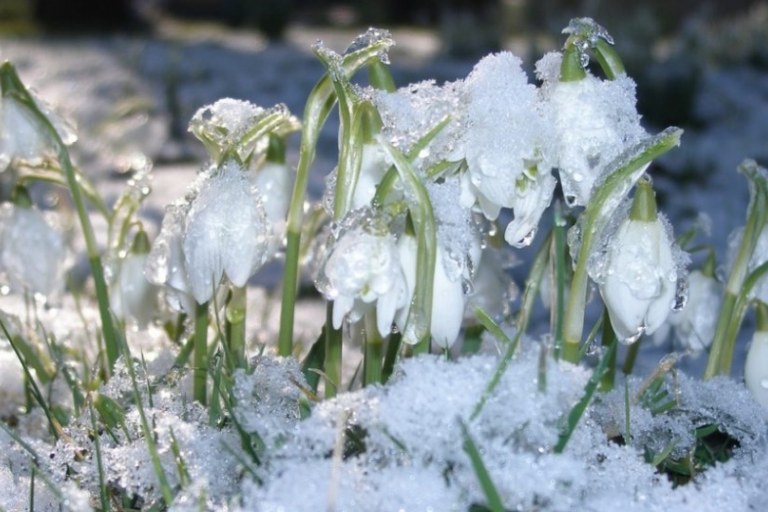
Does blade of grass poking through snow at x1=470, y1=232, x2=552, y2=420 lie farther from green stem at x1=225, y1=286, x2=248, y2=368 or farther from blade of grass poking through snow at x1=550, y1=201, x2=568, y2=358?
green stem at x1=225, y1=286, x2=248, y2=368

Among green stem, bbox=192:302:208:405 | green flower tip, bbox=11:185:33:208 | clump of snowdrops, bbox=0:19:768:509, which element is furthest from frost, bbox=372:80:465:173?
green flower tip, bbox=11:185:33:208

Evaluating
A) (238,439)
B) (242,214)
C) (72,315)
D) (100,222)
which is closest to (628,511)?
(238,439)

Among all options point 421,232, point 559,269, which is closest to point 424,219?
point 421,232

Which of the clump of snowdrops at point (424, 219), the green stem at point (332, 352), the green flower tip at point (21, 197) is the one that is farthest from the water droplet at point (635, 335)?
the green flower tip at point (21, 197)

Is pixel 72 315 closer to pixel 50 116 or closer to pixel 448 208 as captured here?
pixel 50 116

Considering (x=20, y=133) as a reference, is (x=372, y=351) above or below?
below

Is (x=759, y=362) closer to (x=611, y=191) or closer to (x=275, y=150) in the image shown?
(x=611, y=191)
